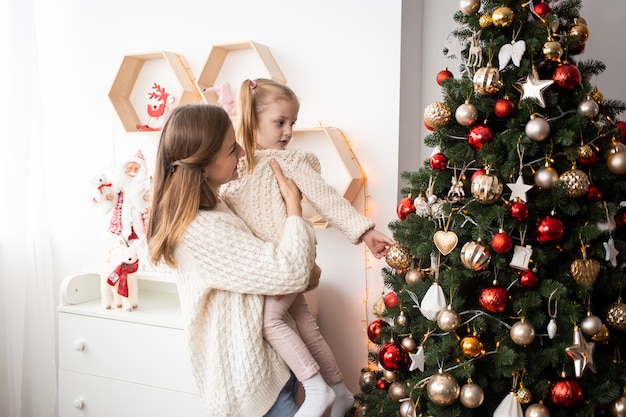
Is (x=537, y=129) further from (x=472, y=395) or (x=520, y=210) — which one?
(x=472, y=395)

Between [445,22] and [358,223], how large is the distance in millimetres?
1007

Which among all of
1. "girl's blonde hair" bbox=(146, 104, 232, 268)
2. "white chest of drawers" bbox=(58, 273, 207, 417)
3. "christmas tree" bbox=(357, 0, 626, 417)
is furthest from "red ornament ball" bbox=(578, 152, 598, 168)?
"white chest of drawers" bbox=(58, 273, 207, 417)

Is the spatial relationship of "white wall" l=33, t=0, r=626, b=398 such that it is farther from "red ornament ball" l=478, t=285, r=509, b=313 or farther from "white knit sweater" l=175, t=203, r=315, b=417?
"red ornament ball" l=478, t=285, r=509, b=313

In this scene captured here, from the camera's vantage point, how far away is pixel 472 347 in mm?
1402

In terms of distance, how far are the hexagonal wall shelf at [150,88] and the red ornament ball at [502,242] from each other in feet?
5.07

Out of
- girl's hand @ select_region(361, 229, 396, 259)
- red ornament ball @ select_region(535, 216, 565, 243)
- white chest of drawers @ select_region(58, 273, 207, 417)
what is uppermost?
red ornament ball @ select_region(535, 216, 565, 243)

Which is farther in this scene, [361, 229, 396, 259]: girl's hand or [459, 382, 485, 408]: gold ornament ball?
[361, 229, 396, 259]: girl's hand

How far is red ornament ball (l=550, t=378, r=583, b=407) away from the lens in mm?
1352

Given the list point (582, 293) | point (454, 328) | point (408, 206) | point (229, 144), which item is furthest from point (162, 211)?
point (582, 293)

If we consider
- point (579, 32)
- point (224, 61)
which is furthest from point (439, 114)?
point (224, 61)

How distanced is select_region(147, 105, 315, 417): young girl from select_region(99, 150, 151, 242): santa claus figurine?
2.46 ft

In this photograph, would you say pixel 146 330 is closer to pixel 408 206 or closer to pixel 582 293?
pixel 408 206

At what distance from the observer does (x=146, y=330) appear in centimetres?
221

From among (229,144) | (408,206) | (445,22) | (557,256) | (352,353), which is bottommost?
(352,353)
